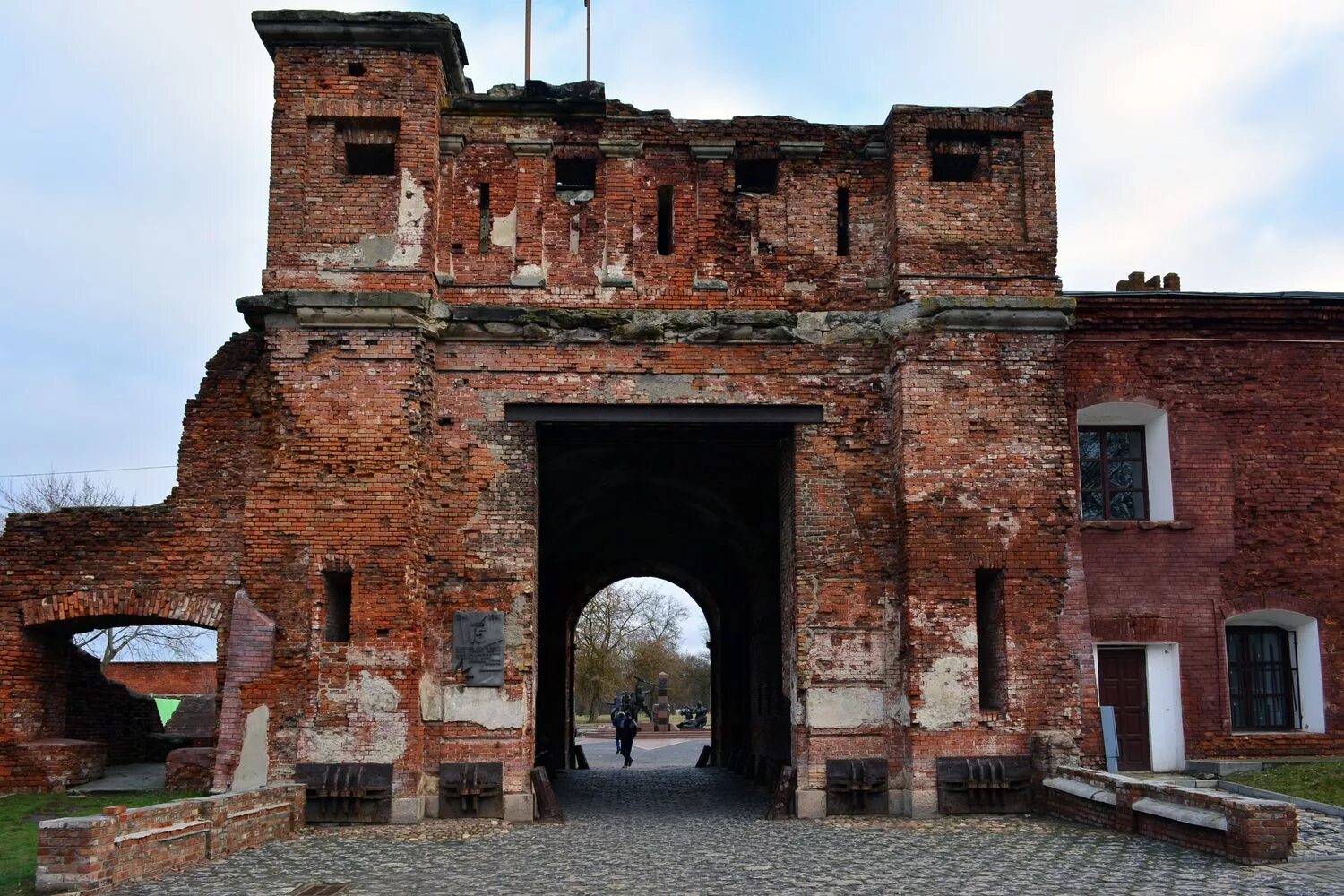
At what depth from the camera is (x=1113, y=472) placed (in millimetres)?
16109

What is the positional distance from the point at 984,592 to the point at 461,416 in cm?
640

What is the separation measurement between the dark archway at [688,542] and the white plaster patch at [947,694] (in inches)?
74.3

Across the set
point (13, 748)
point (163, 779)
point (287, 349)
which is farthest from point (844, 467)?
point (13, 748)

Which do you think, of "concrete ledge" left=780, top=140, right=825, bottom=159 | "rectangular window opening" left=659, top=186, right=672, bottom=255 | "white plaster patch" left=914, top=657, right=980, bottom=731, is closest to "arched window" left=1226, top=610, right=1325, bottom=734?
"white plaster patch" left=914, top=657, right=980, bottom=731

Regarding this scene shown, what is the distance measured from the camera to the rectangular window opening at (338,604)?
13.7 metres

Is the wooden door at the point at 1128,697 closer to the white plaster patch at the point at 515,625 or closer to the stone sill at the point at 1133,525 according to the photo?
the stone sill at the point at 1133,525

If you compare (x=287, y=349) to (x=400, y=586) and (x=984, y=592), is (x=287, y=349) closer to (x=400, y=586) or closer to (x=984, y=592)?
(x=400, y=586)

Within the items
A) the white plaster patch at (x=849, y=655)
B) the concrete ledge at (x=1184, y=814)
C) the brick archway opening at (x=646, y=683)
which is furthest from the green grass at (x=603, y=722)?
the concrete ledge at (x=1184, y=814)

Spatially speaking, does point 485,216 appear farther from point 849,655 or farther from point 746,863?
point 746,863

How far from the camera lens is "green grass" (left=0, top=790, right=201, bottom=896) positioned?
9.59m

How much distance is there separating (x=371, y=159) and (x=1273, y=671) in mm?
13009

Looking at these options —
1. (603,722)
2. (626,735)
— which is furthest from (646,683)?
(626,735)

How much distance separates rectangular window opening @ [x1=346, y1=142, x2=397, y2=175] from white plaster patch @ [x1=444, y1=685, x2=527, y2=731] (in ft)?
20.2

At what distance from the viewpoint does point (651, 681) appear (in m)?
54.9
